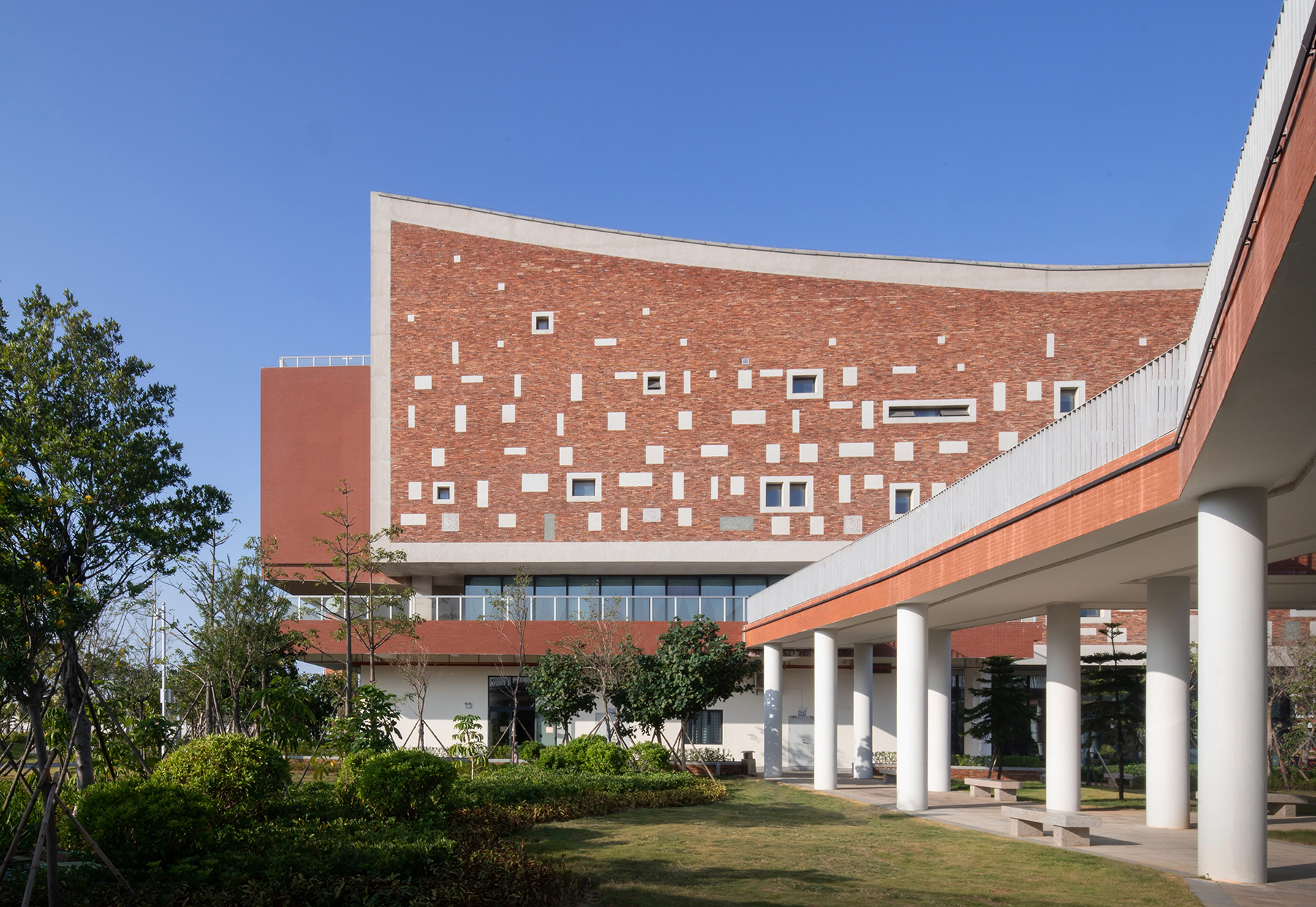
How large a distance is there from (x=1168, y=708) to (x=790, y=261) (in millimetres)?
25202

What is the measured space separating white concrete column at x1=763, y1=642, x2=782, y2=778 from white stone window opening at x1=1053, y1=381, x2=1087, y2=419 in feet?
47.8

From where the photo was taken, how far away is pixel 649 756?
26500mm

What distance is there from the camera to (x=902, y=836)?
16.2 m

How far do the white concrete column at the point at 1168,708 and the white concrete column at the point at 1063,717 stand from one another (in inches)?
95.7

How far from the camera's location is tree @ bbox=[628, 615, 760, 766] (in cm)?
2955

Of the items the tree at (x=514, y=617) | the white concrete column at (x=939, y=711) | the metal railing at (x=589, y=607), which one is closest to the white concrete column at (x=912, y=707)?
the white concrete column at (x=939, y=711)

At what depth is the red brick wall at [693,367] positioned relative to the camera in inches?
1559

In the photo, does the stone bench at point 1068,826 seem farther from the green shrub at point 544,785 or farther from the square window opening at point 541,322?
the square window opening at point 541,322

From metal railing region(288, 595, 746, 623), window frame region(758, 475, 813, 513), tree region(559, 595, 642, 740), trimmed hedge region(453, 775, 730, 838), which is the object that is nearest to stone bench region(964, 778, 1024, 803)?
trimmed hedge region(453, 775, 730, 838)

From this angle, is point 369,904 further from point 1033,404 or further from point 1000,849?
point 1033,404

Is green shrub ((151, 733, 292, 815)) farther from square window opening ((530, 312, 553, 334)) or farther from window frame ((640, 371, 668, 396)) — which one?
square window opening ((530, 312, 553, 334))

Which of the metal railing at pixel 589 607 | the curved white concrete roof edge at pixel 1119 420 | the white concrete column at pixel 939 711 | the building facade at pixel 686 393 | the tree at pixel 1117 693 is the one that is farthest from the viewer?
the building facade at pixel 686 393

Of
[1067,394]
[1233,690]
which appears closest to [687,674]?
[1067,394]

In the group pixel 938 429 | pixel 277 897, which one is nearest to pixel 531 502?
pixel 938 429
